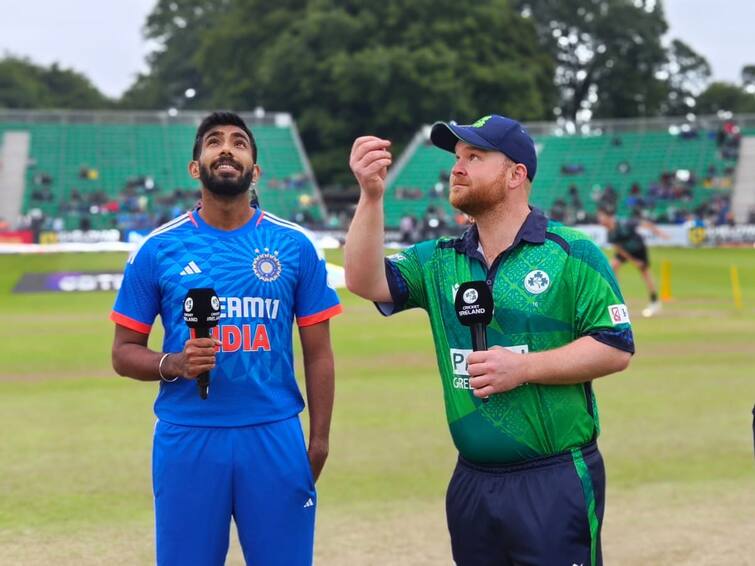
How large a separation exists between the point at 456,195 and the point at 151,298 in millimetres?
1396

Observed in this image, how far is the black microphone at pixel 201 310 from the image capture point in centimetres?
428

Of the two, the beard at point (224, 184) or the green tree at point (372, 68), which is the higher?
the green tree at point (372, 68)

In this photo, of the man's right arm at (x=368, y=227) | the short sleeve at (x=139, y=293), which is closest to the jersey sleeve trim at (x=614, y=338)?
the man's right arm at (x=368, y=227)

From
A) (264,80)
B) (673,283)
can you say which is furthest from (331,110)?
(673,283)

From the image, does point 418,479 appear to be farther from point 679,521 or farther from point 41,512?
point 41,512

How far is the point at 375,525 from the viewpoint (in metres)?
7.76

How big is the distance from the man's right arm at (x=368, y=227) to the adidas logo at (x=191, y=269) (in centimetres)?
65

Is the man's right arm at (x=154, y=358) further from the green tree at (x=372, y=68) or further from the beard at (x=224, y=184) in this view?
the green tree at (x=372, y=68)

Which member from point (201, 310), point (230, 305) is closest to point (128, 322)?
point (230, 305)

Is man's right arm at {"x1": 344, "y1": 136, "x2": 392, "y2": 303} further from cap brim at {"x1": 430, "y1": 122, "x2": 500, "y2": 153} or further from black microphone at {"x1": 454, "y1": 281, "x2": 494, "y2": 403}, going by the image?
black microphone at {"x1": 454, "y1": 281, "x2": 494, "y2": 403}

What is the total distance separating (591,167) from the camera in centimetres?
6644

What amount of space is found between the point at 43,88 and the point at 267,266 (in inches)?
4171

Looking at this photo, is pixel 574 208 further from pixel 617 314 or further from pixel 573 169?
pixel 617 314

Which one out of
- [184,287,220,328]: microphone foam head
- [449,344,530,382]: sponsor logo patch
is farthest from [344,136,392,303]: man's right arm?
[184,287,220,328]: microphone foam head
